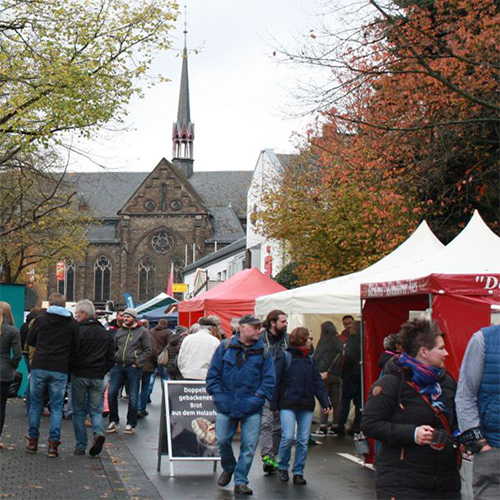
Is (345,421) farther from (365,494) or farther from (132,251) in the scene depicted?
(132,251)

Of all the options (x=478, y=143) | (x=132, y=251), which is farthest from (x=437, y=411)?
(x=132, y=251)

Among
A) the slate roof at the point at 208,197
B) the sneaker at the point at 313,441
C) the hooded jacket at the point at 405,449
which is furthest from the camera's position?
the slate roof at the point at 208,197

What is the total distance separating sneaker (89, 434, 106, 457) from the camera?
11.0m

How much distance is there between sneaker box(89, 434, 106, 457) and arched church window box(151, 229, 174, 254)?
83133 millimetres

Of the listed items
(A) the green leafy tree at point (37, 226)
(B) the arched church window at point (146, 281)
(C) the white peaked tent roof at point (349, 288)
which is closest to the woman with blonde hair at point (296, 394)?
(C) the white peaked tent roof at point (349, 288)

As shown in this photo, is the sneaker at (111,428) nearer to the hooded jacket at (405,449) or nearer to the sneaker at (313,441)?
the sneaker at (313,441)

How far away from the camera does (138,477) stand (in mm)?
10062

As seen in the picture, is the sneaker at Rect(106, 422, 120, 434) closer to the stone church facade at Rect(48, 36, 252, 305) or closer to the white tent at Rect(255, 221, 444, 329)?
the white tent at Rect(255, 221, 444, 329)

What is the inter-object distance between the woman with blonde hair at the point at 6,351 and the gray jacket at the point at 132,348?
2.58 meters

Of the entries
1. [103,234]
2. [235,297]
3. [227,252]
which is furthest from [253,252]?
[103,234]

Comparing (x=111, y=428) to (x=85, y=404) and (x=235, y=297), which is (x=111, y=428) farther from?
(x=235, y=297)

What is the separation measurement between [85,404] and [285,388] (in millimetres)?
2663

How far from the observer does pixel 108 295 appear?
9506 centimetres

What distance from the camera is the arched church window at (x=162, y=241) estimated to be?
9419 centimetres
